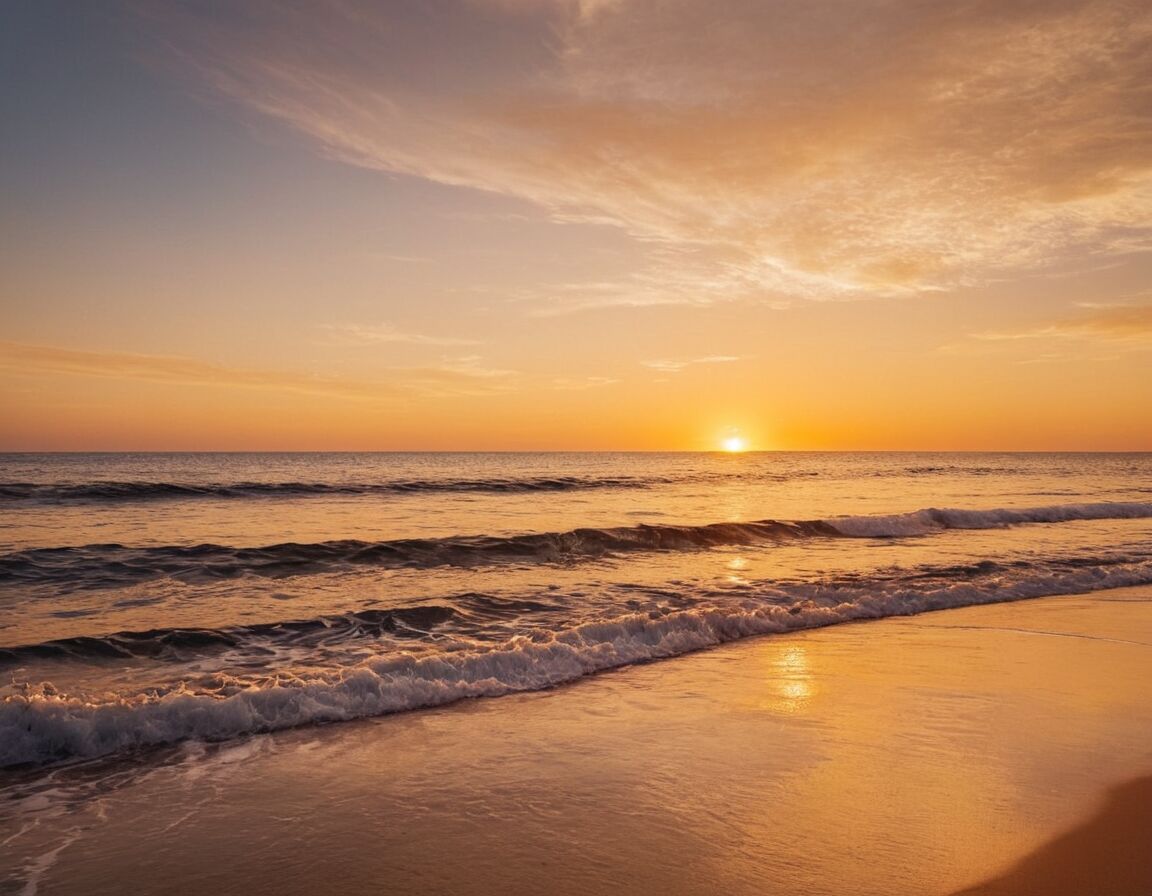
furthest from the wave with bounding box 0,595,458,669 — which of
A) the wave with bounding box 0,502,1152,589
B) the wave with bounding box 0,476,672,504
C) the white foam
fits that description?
the wave with bounding box 0,476,672,504

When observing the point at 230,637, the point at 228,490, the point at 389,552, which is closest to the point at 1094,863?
the point at 230,637

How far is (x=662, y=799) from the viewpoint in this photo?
17.5 feet

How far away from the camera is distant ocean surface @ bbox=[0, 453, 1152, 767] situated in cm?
780

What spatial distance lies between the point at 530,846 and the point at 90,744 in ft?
14.2

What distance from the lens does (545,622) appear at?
11500 mm

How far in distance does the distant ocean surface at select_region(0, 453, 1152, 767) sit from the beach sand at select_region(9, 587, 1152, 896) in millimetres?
825

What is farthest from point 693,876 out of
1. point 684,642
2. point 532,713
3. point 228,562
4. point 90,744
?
point 228,562

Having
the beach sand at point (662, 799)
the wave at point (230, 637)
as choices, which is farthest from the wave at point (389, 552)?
the beach sand at point (662, 799)

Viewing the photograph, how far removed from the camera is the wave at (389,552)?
15.5m

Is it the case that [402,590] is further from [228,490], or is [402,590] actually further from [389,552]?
[228,490]

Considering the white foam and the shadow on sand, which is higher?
the white foam

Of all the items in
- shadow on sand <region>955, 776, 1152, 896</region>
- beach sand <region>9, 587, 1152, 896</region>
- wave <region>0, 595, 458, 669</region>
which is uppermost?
shadow on sand <region>955, 776, 1152, 896</region>

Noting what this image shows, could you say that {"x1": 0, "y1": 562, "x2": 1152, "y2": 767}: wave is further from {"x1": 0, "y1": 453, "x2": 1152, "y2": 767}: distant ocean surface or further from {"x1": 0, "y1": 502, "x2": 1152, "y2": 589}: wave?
{"x1": 0, "y1": 502, "x2": 1152, "y2": 589}: wave

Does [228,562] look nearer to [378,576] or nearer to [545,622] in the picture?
[378,576]
